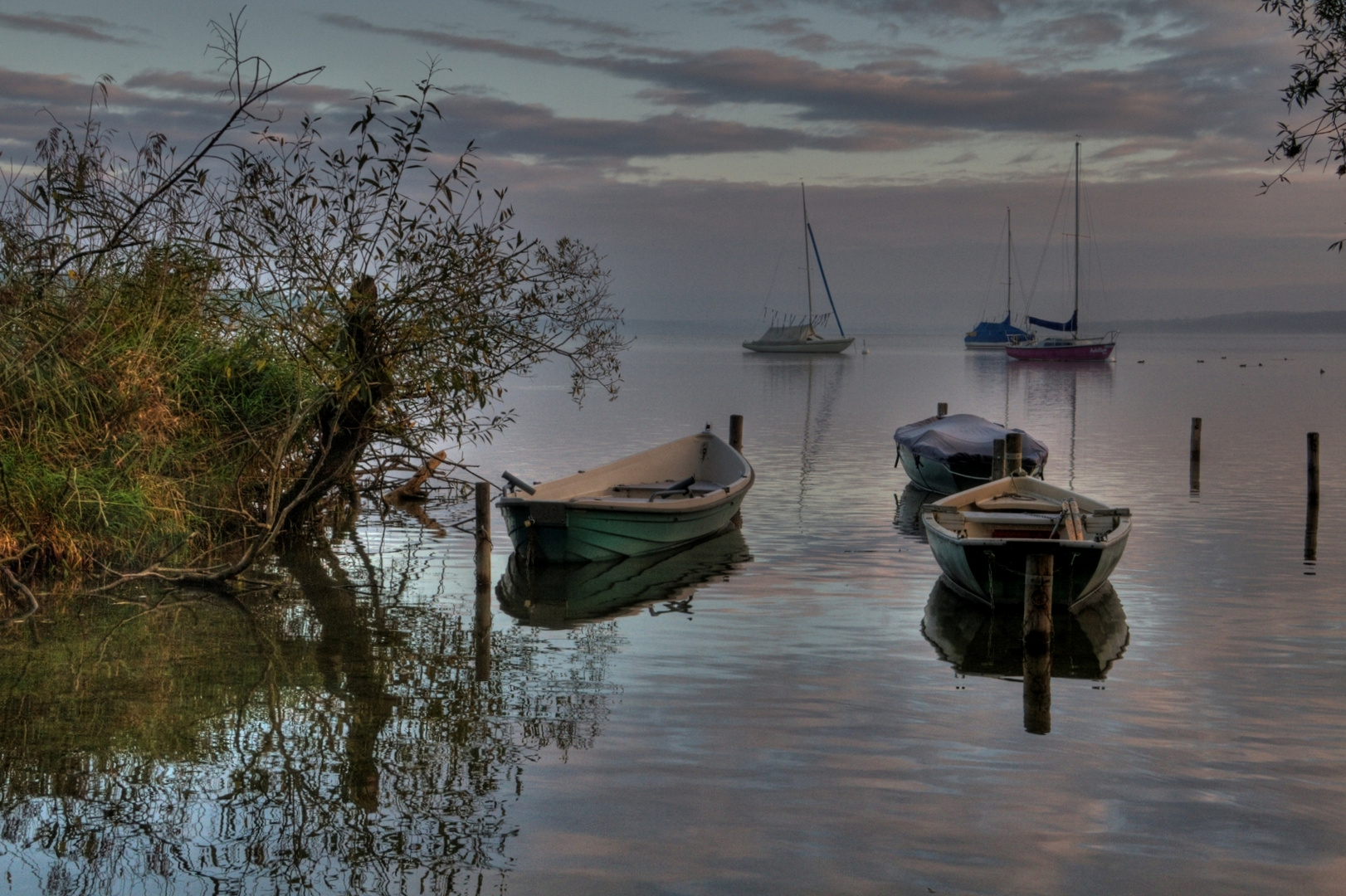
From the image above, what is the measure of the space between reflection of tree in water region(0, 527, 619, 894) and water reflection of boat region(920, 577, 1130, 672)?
11.7 feet

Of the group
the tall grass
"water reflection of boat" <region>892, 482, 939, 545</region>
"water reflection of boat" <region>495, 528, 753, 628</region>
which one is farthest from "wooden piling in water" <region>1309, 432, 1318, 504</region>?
the tall grass

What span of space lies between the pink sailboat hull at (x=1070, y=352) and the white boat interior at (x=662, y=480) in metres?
88.0

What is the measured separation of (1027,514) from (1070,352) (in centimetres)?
9554

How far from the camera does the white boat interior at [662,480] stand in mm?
18109

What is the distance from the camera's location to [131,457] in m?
14.4

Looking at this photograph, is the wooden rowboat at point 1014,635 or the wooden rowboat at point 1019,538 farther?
the wooden rowboat at point 1019,538

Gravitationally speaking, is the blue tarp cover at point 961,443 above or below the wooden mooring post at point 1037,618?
above

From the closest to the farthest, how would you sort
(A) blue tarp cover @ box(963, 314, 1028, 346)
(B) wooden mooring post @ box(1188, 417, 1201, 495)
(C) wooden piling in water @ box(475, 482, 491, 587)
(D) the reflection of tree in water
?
1. (D) the reflection of tree in water
2. (C) wooden piling in water @ box(475, 482, 491, 587)
3. (B) wooden mooring post @ box(1188, 417, 1201, 495)
4. (A) blue tarp cover @ box(963, 314, 1028, 346)

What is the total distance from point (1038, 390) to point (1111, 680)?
5985 centimetres

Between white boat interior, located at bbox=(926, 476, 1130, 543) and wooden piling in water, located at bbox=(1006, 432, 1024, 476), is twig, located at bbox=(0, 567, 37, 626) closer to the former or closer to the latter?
white boat interior, located at bbox=(926, 476, 1130, 543)

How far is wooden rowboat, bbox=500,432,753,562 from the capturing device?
17.0m

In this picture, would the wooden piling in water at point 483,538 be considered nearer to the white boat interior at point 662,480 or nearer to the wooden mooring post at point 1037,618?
the white boat interior at point 662,480

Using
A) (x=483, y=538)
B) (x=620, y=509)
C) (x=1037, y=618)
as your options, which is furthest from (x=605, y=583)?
(x=1037, y=618)

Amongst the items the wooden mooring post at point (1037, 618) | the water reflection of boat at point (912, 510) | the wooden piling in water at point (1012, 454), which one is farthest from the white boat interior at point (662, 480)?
the wooden mooring post at point (1037, 618)
